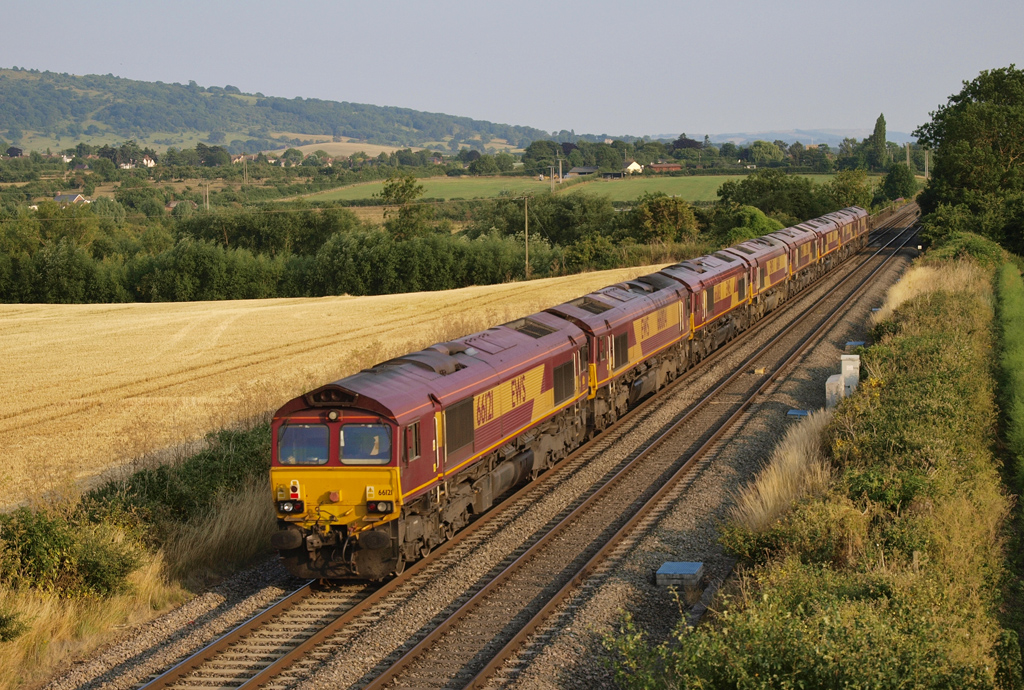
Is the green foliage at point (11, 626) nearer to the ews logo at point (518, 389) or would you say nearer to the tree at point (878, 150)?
the ews logo at point (518, 389)

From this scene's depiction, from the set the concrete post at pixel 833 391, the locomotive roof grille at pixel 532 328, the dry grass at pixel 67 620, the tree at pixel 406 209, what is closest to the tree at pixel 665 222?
the tree at pixel 406 209

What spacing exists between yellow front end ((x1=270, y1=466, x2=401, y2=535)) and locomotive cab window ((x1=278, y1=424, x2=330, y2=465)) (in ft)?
0.43

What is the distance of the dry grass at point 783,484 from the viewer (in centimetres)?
1433

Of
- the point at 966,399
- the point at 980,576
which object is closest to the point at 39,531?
the point at 980,576

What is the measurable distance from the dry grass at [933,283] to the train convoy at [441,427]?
14.1m

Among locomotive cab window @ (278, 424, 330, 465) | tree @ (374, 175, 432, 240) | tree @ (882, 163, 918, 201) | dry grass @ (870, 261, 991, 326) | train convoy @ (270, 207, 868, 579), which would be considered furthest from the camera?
tree @ (882, 163, 918, 201)

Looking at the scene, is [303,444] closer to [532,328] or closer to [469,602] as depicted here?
[469,602]

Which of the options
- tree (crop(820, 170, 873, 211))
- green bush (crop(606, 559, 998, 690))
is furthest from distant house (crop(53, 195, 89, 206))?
green bush (crop(606, 559, 998, 690))

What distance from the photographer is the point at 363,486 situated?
13164mm

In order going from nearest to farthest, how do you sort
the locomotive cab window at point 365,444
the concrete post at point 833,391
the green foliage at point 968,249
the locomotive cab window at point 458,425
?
the locomotive cab window at point 365,444, the locomotive cab window at point 458,425, the concrete post at point 833,391, the green foliage at point 968,249

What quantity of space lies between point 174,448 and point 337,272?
163 feet

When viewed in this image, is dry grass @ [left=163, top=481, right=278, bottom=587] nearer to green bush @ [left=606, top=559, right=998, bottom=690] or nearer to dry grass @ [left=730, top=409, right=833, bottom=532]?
green bush @ [left=606, top=559, right=998, bottom=690]

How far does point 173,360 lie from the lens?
3722 cm

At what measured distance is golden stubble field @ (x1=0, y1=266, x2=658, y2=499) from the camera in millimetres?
22672
